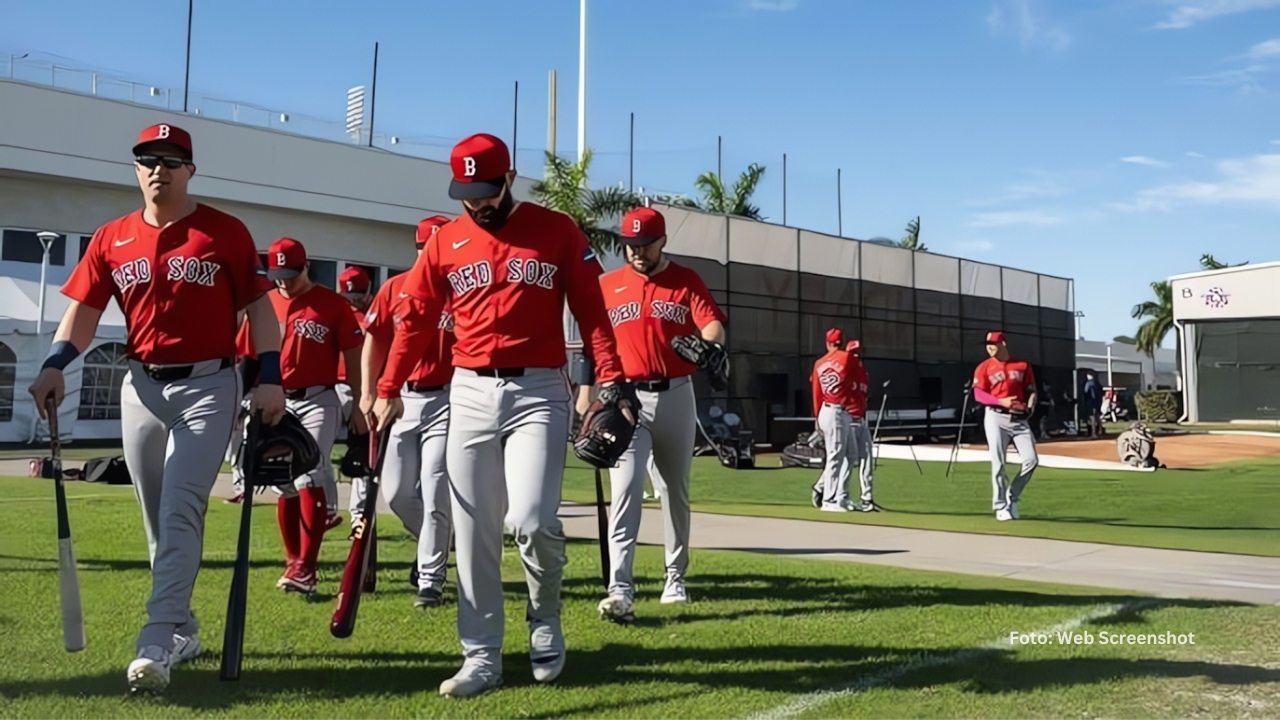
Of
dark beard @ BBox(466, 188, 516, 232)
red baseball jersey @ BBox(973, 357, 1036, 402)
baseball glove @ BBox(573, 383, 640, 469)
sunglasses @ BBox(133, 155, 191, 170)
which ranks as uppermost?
sunglasses @ BBox(133, 155, 191, 170)

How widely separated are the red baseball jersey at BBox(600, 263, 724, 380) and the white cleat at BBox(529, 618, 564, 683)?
2147mm

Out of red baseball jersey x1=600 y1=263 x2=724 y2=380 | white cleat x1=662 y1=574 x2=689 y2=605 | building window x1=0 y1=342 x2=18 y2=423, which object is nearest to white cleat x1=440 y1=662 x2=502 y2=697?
white cleat x1=662 y1=574 x2=689 y2=605

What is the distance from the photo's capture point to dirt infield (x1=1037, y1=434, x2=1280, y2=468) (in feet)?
89.8

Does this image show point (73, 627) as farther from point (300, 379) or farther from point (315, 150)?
point (315, 150)

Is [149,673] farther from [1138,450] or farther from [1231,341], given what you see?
[1231,341]

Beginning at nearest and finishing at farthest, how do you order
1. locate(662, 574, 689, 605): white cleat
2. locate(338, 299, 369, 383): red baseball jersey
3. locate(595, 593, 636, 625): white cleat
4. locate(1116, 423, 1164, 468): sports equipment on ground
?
locate(595, 593, 636, 625): white cleat
locate(662, 574, 689, 605): white cleat
locate(338, 299, 369, 383): red baseball jersey
locate(1116, 423, 1164, 468): sports equipment on ground

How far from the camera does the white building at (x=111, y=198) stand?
103 ft

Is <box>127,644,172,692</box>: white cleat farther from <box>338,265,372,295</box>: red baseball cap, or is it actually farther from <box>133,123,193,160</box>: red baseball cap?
<box>338,265,372,295</box>: red baseball cap

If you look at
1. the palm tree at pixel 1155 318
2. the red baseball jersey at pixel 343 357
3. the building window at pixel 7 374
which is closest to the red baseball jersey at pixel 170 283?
the red baseball jersey at pixel 343 357

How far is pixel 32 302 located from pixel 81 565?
89.2 ft

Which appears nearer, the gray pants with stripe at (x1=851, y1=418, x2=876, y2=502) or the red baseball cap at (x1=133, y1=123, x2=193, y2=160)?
the red baseball cap at (x1=133, y1=123, x2=193, y2=160)

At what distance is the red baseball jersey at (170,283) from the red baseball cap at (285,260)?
218cm

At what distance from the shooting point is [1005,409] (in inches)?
537

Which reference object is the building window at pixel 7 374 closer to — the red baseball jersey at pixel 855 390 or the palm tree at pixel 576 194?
the palm tree at pixel 576 194
